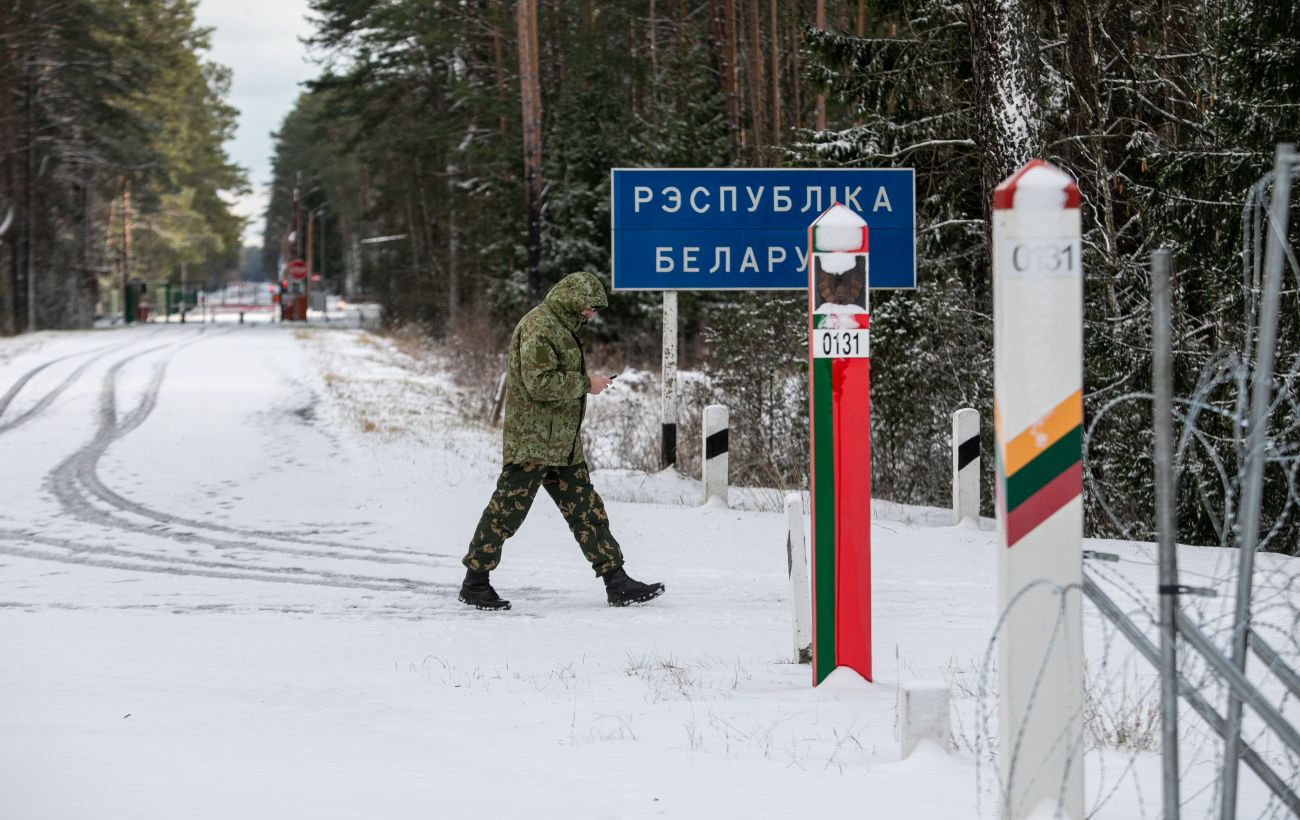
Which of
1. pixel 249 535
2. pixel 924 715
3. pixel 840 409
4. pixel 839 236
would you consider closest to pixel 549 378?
pixel 840 409

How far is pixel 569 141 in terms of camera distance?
31.1 meters

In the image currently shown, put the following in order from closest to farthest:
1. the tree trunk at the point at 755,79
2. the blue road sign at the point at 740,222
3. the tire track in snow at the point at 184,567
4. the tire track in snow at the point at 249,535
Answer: the tire track in snow at the point at 184,567, the tire track in snow at the point at 249,535, the blue road sign at the point at 740,222, the tree trunk at the point at 755,79

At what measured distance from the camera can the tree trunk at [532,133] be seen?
2202cm

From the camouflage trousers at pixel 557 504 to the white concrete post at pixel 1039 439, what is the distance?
513 cm

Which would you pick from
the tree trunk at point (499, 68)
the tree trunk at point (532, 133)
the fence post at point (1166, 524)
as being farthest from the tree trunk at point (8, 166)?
the fence post at point (1166, 524)

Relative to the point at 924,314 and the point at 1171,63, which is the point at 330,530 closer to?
the point at 924,314

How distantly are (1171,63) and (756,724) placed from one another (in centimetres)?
1145

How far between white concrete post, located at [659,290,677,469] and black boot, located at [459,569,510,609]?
243 inches

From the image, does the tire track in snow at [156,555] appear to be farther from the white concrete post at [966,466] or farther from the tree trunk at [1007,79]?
the tree trunk at [1007,79]

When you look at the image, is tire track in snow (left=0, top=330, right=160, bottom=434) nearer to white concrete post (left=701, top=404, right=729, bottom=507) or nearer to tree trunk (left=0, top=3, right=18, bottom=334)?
white concrete post (left=701, top=404, right=729, bottom=507)

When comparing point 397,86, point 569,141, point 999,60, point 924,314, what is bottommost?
point 924,314

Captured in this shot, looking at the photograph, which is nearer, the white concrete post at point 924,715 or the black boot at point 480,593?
the white concrete post at point 924,715

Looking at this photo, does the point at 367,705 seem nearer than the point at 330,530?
Yes

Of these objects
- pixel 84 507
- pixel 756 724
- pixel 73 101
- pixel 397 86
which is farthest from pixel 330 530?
pixel 73 101
